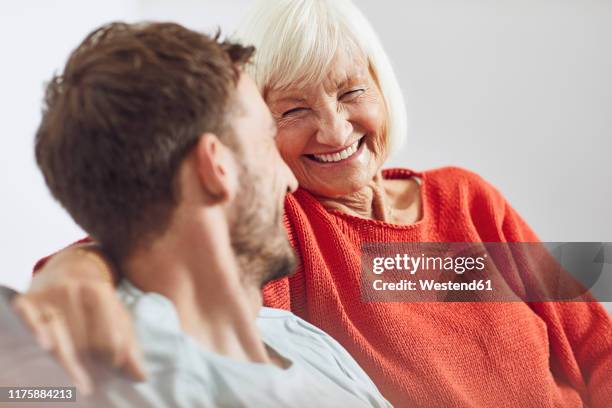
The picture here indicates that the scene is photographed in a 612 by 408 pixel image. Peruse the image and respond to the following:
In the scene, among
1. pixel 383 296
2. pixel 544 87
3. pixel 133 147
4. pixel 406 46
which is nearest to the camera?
pixel 133 147

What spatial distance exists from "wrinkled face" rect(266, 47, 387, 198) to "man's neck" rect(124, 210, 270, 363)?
1.36ft

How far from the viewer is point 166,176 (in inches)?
23.0

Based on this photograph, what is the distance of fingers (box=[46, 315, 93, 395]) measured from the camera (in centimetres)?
55

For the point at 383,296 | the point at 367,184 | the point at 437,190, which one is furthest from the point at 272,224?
the point at 437,190

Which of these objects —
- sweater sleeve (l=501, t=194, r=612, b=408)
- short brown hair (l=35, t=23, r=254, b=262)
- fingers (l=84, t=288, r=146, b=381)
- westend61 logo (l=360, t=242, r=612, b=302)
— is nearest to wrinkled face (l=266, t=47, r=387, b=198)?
westend61 logo (l=360, t=242, r=612, b=302)

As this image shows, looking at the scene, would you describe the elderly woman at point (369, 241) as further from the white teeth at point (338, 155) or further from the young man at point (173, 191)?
the young man at point (173, 191)

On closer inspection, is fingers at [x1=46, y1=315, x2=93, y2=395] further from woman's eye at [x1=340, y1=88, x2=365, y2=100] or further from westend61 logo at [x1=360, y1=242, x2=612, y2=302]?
woman's eye at [x1=340, y1=88, x2=365, y2=100]

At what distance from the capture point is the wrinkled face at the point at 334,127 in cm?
101

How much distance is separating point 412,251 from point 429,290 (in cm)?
7

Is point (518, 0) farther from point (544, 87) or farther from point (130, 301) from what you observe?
point (130, 301)

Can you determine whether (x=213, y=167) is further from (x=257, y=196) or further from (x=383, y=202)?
(x=383, y=202)

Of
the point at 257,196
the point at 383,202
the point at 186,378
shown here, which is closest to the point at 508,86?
the point at 383,202

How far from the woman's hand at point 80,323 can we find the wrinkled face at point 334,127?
0.49 metres

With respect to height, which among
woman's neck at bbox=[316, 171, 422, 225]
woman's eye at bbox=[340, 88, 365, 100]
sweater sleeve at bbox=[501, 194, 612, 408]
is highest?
woman's eye at bbox=[340, 88, 365, 100]
